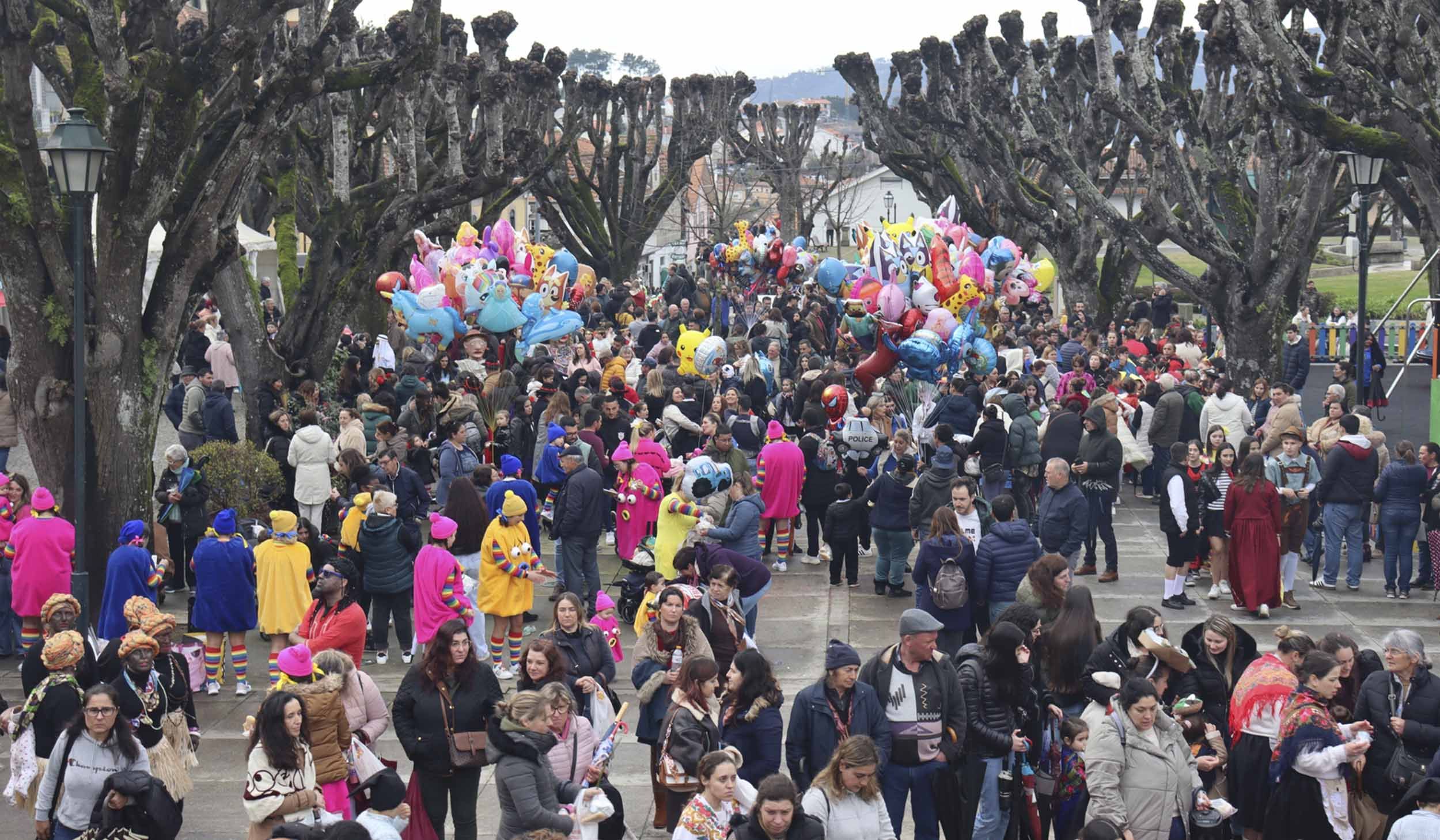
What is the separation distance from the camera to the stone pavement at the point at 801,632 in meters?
8.91

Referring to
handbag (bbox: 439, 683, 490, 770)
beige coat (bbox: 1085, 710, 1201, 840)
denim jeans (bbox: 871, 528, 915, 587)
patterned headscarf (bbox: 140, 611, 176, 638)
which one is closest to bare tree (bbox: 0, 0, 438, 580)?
patterned headscarf (bbox: 140, 611, 176, 638)

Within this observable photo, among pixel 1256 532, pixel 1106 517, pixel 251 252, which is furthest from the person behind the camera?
pixel 251 252

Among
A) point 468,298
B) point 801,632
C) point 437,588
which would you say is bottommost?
point 801,632

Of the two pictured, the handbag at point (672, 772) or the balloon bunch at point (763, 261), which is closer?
the handbag at point (672, 772)

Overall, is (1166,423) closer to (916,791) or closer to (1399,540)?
(1399,540)

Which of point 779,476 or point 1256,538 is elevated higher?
point 779,476

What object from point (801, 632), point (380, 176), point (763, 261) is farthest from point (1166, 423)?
point (380, 176)

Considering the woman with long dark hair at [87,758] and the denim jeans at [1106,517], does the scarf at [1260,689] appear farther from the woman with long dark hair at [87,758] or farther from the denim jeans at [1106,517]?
the denim jeans at [1106,517]

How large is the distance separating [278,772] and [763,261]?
75.1ft

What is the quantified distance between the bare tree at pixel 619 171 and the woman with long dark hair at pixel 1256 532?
25067mm

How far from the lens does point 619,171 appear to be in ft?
129

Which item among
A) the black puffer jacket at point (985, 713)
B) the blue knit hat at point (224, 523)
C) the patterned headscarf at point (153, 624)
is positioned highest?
the blue knit hat at point (224, 523)

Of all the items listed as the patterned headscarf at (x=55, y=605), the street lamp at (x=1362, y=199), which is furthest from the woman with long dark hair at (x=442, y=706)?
the street lamp at (x=1362, y=199)

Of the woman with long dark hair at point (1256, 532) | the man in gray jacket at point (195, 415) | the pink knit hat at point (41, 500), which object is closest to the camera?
the pink knit hat at point (41, 500)
